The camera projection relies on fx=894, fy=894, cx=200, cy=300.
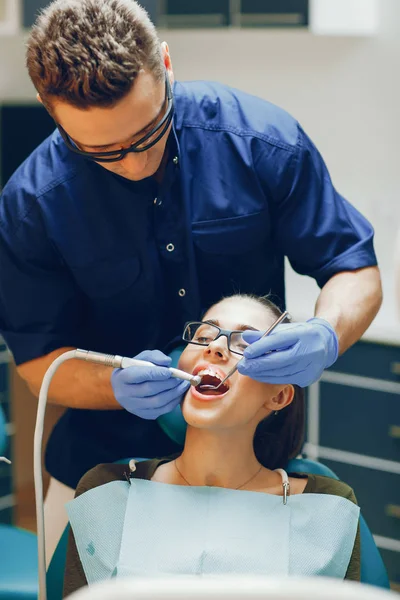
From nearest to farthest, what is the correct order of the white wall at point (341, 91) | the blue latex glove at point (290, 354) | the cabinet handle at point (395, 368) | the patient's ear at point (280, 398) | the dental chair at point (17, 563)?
the blue latex glove at point (290, 354)
the patient's ear at point (280, 398)
the dental chair at point (17, 563)
the cabinet handle at point (395, 368)
the white wall at point (341, 91)

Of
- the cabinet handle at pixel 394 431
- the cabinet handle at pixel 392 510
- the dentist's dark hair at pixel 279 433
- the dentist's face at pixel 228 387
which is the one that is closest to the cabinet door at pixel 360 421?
the cabinet handle at pixel 394 431

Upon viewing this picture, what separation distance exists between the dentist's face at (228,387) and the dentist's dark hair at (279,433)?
5cm

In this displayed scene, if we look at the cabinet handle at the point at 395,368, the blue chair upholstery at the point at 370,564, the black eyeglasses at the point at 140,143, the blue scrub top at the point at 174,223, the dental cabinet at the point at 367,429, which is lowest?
the dental cabinet at the point at 367,429

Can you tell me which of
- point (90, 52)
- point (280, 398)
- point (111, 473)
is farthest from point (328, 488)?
point (90, 52)

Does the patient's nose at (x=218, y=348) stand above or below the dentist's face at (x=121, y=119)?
below

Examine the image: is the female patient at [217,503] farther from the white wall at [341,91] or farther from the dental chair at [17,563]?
the white wall at [341,91]

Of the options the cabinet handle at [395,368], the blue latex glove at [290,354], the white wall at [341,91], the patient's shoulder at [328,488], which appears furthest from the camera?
the white wall at [341,91]

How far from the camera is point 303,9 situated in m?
3.24

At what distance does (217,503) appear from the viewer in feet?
5.68

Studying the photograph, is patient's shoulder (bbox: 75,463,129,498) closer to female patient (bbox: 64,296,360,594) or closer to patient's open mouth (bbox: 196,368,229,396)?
female patient (bbox: 64,296,360,594)

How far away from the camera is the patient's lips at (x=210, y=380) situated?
175 centimetres

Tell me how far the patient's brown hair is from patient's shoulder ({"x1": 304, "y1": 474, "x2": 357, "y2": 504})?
82 cm

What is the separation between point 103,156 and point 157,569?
0.76 metres

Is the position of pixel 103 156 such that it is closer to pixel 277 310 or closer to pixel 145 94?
pixel 145 94
